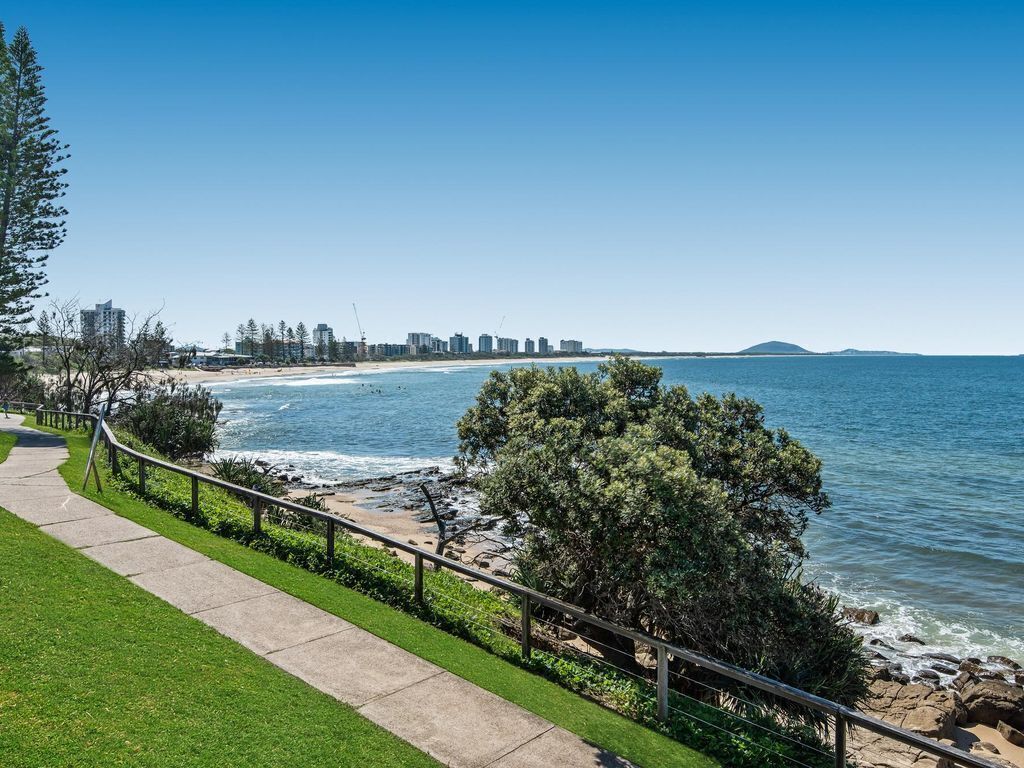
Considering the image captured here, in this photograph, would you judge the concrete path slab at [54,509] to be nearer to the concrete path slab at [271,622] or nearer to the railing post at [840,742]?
the concrete path slab at [271,622]

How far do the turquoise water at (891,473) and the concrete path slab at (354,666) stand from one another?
14.5m

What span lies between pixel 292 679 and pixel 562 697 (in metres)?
3.03

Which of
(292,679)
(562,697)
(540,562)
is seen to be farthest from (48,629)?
(540,562)

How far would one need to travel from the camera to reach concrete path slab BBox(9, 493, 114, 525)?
12.0m

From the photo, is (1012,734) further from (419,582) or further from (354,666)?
(354,666)

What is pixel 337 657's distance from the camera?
7797 mm

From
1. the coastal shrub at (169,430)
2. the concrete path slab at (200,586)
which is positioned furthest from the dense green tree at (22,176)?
the concrete path slab at (200,586)

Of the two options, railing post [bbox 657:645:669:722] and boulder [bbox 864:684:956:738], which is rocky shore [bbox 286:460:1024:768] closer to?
boulder [bbox 864:684:956:738]

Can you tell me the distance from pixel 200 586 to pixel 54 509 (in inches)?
208

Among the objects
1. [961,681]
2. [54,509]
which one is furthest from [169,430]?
[961,681]

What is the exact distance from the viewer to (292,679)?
708 cm

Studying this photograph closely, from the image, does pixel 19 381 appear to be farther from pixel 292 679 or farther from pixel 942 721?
pixel 942 721

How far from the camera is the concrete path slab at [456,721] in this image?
6207mm

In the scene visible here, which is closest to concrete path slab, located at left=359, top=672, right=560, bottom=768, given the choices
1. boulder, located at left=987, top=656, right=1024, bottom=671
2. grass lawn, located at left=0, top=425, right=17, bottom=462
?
boulder, located at left=987, top=656, right=1024, bottom=671
